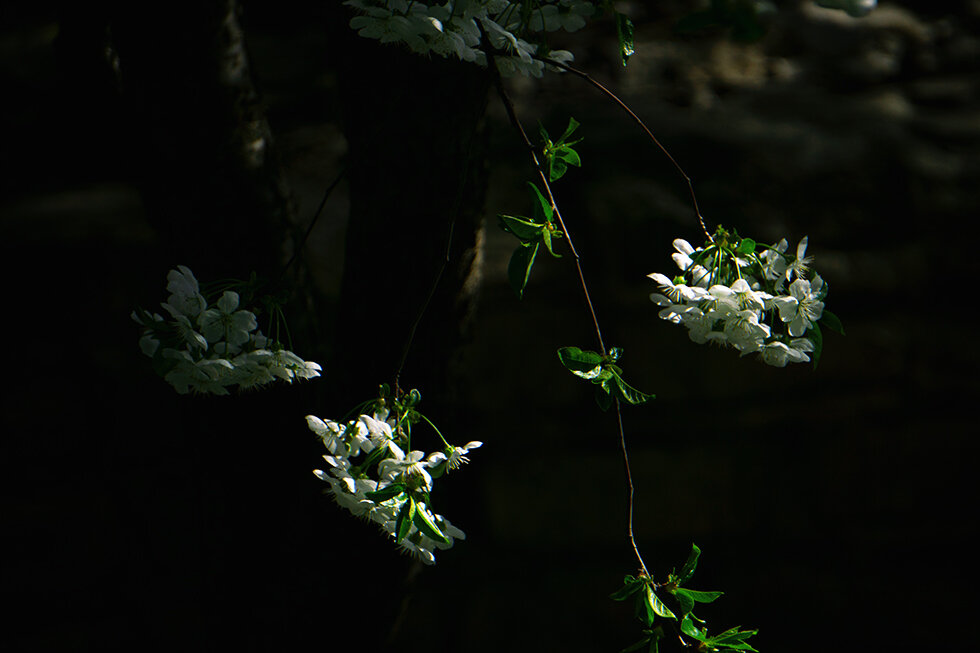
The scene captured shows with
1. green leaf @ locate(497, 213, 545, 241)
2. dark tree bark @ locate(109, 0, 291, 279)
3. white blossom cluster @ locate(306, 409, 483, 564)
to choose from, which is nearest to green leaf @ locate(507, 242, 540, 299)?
green leaf @ locate(497, 213, 545, 241)

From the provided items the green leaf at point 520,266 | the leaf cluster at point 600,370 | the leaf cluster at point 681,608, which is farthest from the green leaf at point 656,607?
the green leaf at point 520,266

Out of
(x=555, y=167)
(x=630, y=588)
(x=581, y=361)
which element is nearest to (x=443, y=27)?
(x=555, y=167)

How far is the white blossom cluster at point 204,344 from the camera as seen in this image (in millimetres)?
611

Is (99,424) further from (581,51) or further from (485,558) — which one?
(581,51)

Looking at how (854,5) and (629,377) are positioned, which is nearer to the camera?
(854,5)

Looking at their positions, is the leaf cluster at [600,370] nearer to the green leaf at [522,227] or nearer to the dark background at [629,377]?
the green leaf at [522,227]

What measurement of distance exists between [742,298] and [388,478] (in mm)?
319

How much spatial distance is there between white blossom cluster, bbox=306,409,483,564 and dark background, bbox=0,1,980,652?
3.75 feet

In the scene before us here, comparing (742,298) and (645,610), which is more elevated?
(742,298)

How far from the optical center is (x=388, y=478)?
574 mm

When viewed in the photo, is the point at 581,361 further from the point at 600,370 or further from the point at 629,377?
the point at 629,377

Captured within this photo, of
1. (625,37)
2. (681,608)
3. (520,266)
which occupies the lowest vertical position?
(681,608)

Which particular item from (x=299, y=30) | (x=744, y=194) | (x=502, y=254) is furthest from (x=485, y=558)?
(x=299, y=30)

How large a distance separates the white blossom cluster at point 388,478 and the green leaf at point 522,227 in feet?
0.56
